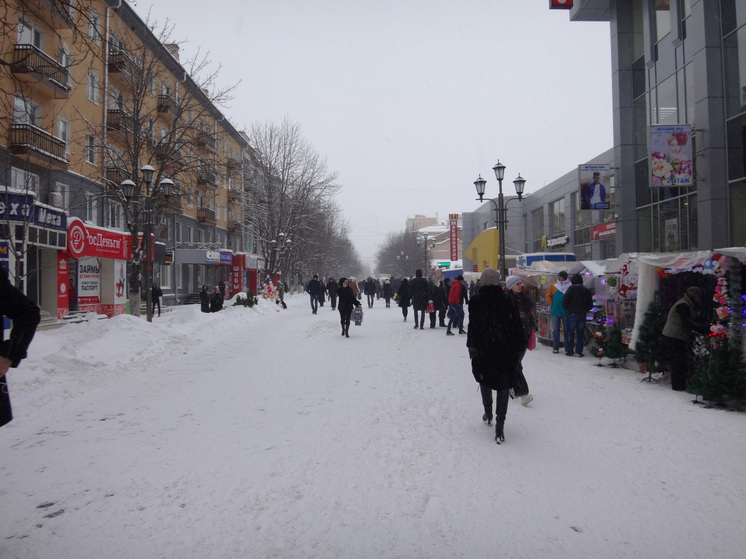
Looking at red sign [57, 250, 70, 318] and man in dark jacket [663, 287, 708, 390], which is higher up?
red sign [57, 250, 70, 318]

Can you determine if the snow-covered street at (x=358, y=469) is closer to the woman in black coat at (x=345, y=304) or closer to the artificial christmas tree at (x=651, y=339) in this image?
the artificial christmas tree at (x=651, y=339)

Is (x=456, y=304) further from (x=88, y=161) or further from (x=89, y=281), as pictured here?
(x=88, y=161)

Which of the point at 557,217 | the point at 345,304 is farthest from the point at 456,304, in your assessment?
the point at 557,217

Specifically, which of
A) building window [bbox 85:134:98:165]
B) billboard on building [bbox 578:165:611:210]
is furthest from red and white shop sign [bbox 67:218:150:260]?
billboard on building [bbox 578:165:611:210]

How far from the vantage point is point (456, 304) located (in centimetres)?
1598

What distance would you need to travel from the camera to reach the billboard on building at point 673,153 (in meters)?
16.5

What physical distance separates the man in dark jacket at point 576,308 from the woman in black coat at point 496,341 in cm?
643

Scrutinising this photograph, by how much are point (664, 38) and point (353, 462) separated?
20.5 meters

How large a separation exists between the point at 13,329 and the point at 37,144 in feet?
61.0

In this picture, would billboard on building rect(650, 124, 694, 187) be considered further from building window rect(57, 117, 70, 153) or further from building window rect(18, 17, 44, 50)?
building window rect(57, 117, 70, 153)

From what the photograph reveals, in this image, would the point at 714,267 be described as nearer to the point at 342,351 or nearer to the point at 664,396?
the point at 664,396

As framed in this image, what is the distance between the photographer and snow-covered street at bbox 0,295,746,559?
3324mm

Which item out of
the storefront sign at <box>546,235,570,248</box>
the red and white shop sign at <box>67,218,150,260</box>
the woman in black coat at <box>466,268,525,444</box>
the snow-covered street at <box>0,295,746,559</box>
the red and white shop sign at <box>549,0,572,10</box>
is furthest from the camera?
the storefront sign at <box>546,235,570,248</box>

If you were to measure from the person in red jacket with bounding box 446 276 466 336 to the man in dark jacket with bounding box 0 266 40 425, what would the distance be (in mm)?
13179
